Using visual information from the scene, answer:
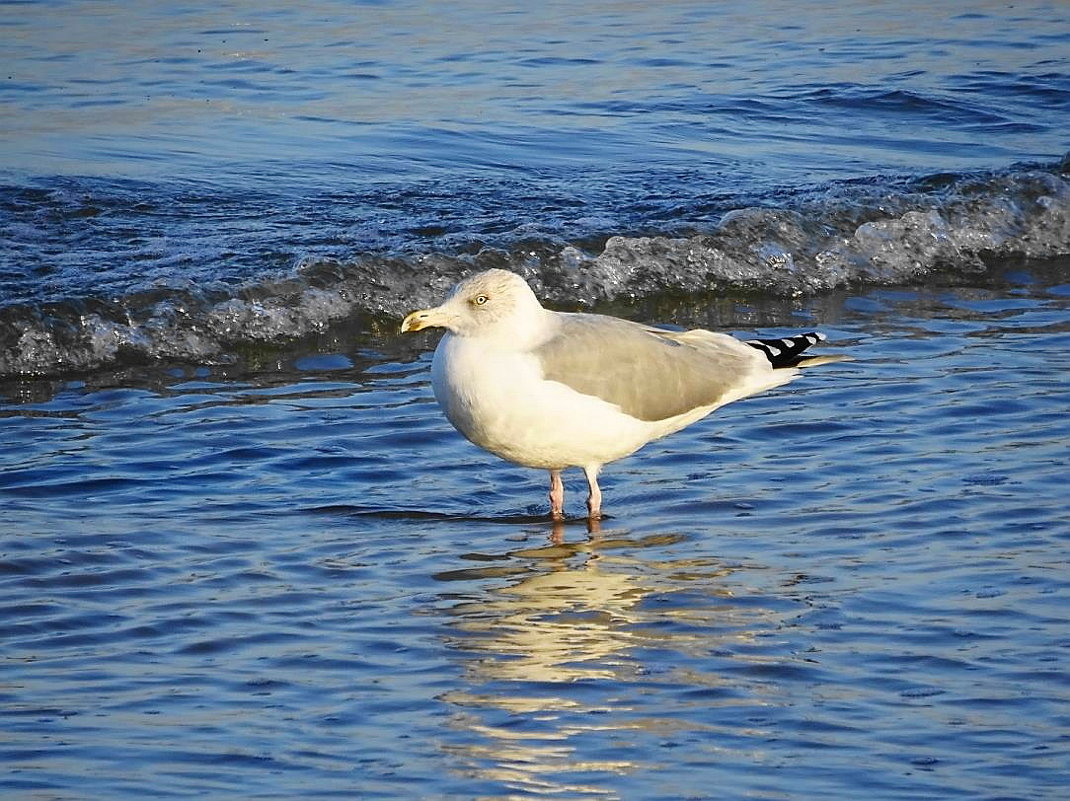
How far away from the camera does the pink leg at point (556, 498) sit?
709 centimetres

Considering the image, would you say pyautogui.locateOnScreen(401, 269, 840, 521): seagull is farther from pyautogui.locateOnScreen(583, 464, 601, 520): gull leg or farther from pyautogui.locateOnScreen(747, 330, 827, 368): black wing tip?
pyautogui.locateOnScreen(747, 330, 827, 368): black wing tip

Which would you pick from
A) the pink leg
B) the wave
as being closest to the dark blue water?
the wave

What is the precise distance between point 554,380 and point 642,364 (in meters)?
0.50

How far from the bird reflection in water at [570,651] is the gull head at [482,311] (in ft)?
2.76

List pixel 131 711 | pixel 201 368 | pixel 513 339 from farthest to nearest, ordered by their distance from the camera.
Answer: pixel 201 368
pixel 513 339
pixel 131 711

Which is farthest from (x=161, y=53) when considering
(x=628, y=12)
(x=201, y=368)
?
(x=201, y=368)

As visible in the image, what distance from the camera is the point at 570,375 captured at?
21.9 ft

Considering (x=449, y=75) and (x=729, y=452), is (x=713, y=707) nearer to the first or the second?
(x=729, y=452)

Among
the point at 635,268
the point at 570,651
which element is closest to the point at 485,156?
the point at 635,268

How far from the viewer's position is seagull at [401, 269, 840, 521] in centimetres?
651

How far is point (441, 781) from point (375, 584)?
1.68 metres

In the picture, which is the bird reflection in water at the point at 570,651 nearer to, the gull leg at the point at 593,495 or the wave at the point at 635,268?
the gull leg at the point at 593,495

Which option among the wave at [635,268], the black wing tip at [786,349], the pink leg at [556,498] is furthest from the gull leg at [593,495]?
the wave at [635,268]

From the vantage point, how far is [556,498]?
710cm
